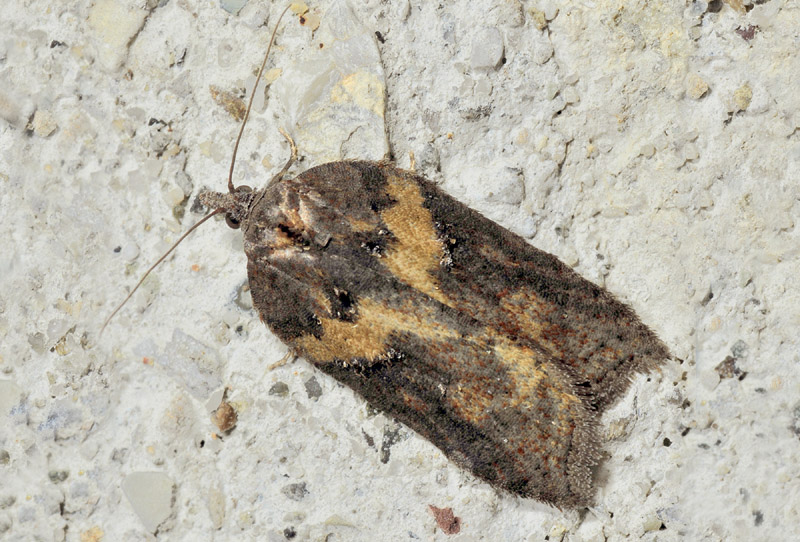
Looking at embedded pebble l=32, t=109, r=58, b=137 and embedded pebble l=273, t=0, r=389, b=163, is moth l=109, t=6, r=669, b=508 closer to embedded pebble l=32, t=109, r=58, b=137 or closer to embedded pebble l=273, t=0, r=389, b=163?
embedded pebble l=273, t=0, r=389, b=163

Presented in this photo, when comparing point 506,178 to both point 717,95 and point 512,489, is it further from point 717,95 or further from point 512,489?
point 512,489

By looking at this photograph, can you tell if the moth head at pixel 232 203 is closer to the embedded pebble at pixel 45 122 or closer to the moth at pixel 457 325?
the moth at pixel 457 325

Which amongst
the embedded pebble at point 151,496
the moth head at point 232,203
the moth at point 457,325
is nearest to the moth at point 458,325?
the moth at point 457,325

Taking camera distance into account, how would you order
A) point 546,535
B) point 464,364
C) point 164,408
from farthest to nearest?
1. point 164,408
2. point 546,535
3. point 464,364

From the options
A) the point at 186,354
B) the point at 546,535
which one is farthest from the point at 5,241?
the point at 546,535

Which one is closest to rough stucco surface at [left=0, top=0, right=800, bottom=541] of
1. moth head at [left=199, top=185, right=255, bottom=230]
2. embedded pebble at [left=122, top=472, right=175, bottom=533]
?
embedded pebble at [left=122, top=472, right=175, bottom=533]

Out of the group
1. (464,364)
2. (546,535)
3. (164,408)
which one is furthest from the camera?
(164,408)
